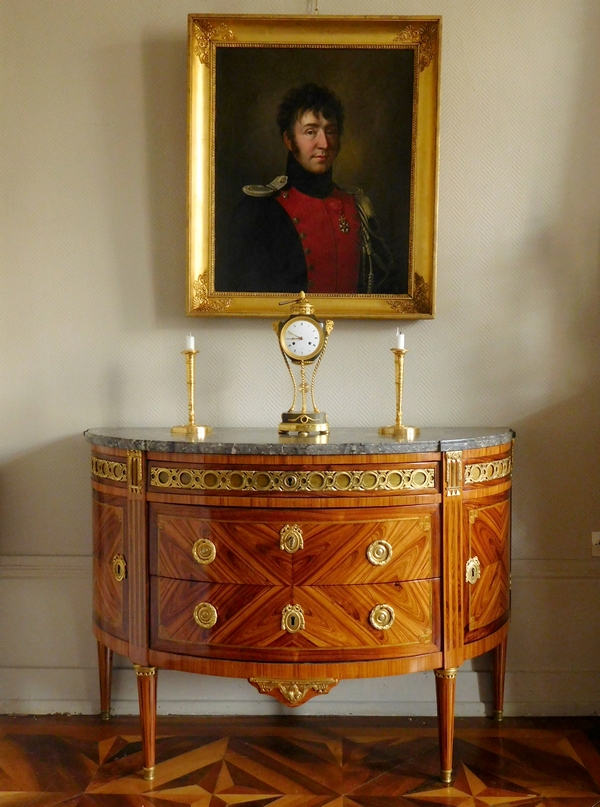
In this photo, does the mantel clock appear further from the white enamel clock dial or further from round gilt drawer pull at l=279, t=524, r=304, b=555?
round gilt drawer pull at l=279, t=524, r=304, b=555

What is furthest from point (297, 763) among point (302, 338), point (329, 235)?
point (329, 235)

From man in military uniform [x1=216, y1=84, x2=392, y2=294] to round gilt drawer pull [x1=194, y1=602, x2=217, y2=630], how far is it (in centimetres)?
116

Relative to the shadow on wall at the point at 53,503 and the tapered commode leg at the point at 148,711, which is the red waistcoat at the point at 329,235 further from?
the tapered commode leg at the point at 148,711

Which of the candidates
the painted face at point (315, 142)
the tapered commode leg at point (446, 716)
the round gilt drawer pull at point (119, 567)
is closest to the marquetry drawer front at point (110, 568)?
the round gilt drawer pull at point (119, 567)

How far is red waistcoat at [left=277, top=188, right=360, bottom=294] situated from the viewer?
8.51 feet

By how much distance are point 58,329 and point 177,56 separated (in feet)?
3.67

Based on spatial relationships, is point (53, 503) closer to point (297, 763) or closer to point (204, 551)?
point (204, 551)

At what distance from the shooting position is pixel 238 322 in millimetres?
2660

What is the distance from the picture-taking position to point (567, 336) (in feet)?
8.67

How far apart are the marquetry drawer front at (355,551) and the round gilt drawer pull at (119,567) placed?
1.82 feet

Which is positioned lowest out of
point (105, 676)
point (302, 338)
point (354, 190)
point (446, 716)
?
point (105, 676)

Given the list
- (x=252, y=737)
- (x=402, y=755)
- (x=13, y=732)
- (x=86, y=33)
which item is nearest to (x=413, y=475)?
(x=402, y=755)

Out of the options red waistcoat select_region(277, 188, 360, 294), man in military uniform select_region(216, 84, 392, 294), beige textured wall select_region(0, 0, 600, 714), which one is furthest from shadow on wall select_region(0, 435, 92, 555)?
red waistcoat select_region(277, 188, 360, 294)

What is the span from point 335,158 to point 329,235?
0.94 ft
